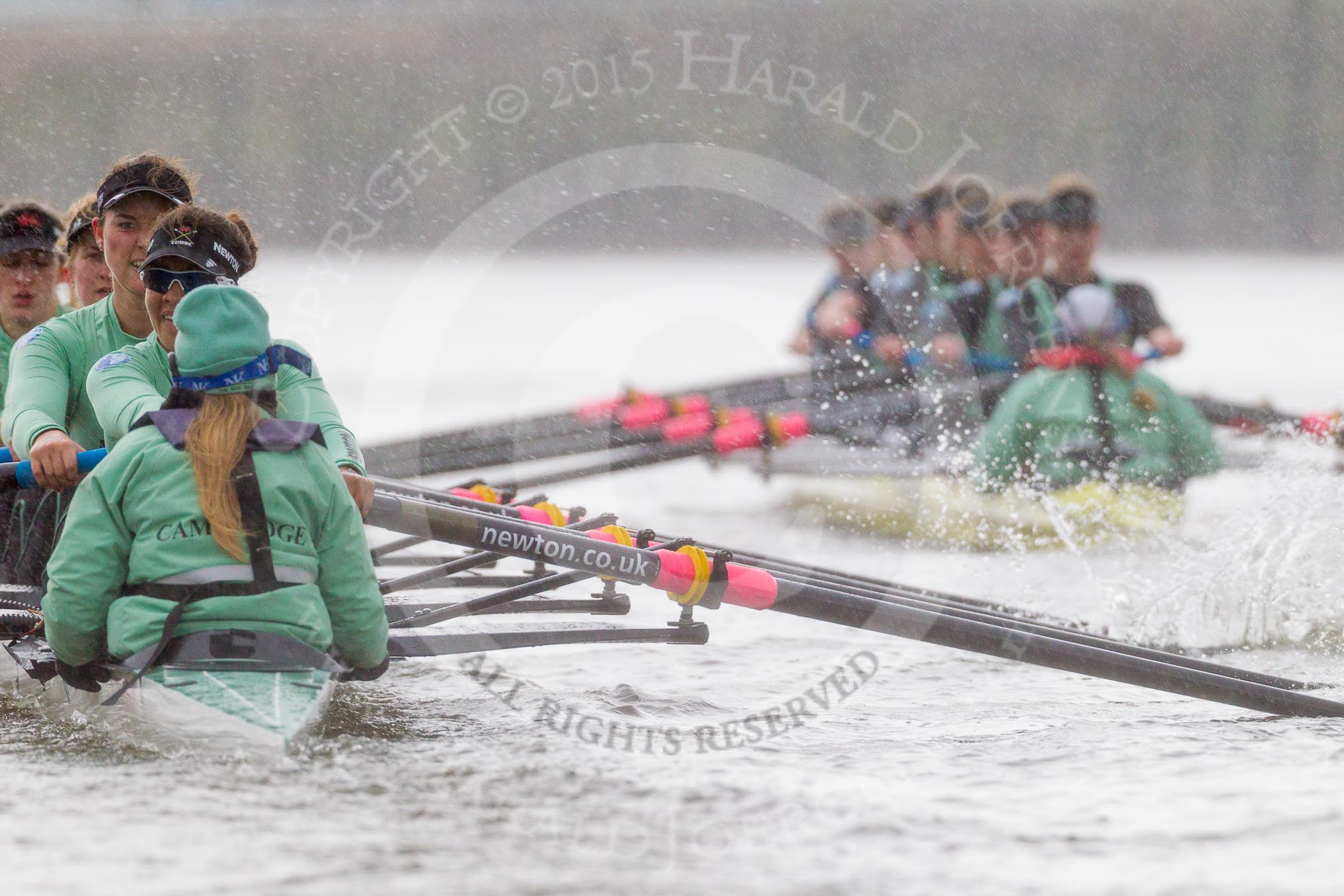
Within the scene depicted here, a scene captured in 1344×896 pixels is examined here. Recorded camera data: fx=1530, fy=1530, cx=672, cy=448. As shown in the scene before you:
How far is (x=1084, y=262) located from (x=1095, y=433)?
0.98 metres

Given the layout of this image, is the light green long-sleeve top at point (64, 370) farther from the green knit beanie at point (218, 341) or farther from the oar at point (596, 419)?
the oar at point (596, 419)

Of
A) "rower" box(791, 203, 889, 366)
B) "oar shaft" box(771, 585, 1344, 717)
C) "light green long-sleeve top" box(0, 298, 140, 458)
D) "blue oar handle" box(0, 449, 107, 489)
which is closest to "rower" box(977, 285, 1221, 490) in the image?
"rower" box(791, 203, 889, 366)

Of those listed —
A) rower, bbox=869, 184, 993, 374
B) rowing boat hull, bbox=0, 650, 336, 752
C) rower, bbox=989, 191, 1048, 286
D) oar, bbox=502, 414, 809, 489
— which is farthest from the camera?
rower, bbox=869, 184, 993, 374

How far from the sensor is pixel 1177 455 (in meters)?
7.17

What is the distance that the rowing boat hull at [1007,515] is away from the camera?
6.61 m

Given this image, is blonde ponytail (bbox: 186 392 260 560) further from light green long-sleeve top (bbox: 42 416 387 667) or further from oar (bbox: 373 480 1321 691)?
oar (bbox: 373 480 1321 691)

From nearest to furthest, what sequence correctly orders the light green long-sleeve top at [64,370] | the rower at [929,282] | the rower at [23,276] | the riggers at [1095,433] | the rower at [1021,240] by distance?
1. the light green long-sleeve top at [64,370]
2. the rower at [23,276]
3. the riggers at [1095,433]
4. the rower at [1021,240]
5. the rower at [929,282]

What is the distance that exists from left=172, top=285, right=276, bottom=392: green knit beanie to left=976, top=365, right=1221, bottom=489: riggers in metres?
4.65

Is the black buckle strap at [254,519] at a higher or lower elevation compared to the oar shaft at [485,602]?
higher

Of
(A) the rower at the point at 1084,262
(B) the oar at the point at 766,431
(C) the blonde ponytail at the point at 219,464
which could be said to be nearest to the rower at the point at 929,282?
(B) the oar at the point at 766,431

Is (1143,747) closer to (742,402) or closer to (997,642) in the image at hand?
(997,642)

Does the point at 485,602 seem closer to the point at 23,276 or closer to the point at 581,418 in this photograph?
the point at 23,276

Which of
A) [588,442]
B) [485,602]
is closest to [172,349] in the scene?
[485,602]

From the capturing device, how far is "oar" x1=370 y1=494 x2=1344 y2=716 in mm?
3834
